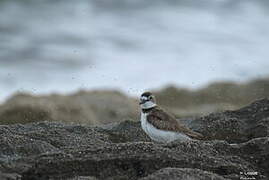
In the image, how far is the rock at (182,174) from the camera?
5.49 meters

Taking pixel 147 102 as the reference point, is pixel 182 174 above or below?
above

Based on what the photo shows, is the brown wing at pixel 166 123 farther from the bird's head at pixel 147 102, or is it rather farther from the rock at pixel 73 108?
the rock at pixel 73 108

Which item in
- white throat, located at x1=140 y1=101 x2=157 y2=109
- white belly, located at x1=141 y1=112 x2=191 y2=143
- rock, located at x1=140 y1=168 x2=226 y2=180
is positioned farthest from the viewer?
white throat, located at x1=140 y1=101 x2=157 y2=109

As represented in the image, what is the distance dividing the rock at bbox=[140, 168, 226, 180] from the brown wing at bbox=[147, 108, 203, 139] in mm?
1733

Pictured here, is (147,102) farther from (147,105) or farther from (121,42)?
(121,42)

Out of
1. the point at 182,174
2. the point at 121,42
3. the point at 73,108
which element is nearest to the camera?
the point at 182,174

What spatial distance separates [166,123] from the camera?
24.5 ft

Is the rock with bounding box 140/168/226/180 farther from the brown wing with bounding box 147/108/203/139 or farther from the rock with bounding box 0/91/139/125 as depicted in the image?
the rock with bounding box 0/91/139/125

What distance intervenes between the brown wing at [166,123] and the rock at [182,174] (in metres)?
1.73

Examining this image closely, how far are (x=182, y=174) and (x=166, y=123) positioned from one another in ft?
6.34

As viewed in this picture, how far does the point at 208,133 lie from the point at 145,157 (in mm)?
2373

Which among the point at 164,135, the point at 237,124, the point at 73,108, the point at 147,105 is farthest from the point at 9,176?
the point at 73,108

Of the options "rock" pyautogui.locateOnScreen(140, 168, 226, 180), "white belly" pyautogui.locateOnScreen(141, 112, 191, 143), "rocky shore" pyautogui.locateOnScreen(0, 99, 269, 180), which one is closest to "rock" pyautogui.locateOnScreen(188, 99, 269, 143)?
"white belly" pyautogui.locateOnScreen(141, 112, 191, 143)

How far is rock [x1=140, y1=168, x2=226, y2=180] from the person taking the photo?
549 cm
